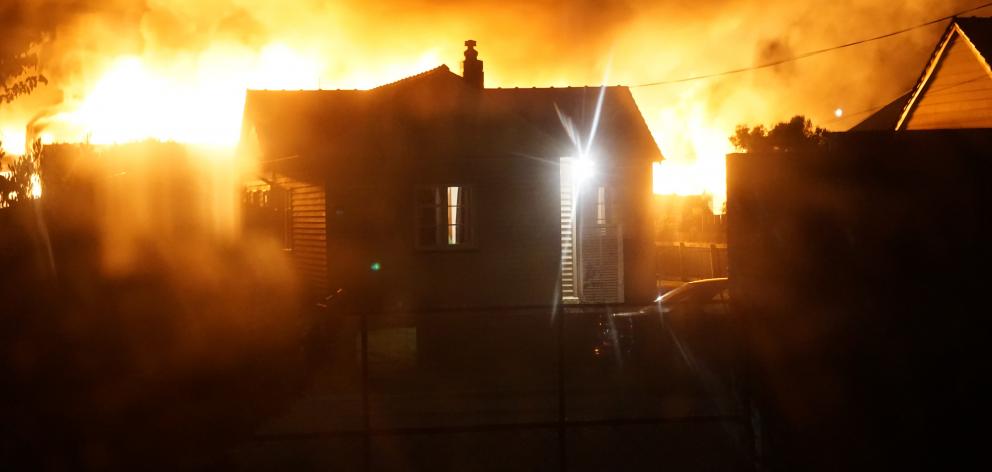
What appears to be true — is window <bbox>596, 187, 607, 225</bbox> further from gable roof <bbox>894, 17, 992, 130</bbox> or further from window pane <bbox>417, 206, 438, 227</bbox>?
gable roof <bbox>894, 17, 992, 130</bbox>

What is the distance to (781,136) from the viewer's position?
5497cm

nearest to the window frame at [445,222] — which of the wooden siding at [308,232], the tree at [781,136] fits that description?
the wooden siding at [308,232]

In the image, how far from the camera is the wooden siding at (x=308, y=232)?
15.7 meters

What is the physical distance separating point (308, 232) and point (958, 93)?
55.0ft

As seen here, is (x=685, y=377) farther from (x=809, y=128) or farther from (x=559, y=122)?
(x=809, y=128)

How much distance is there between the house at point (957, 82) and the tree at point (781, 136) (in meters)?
30.5

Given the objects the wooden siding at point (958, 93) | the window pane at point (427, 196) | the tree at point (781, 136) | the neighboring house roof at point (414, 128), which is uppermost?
the tree at point (781, 136)

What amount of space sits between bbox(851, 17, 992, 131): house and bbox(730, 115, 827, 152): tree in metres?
30.5

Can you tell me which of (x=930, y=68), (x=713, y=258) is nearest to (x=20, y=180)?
(x=930, y=68)

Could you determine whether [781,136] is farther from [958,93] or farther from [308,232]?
[308,232]

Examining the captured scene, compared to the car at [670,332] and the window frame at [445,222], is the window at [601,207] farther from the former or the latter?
the car at [670,332]

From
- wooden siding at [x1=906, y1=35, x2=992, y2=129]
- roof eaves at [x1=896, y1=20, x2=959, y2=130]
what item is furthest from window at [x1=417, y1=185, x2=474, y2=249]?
roof eaves at [x1=896, y1=20, x2=959, y2=130]

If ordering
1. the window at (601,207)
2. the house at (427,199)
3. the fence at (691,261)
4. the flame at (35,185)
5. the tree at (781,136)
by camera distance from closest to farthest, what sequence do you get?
the flame at (35,185)
the house at (427,199)
the window at (601,207)
the fence at (691,261)
the tree at (781,136)

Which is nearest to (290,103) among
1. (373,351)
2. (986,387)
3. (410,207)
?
(410,207)
